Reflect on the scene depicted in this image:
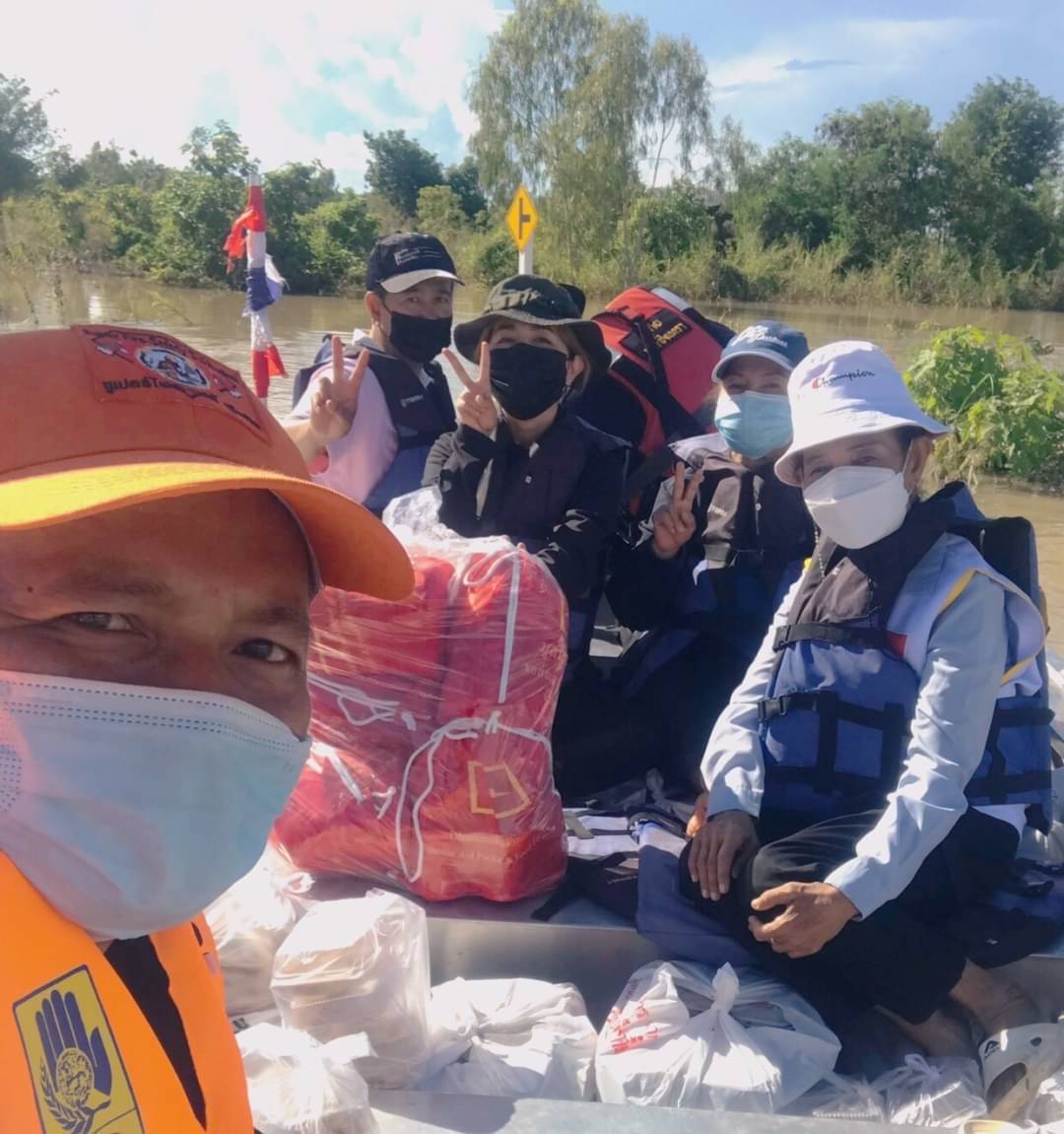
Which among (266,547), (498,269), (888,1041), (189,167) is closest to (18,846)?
(266,547)

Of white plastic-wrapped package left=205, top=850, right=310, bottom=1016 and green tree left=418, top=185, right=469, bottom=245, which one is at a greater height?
green tree left=418, top=185, right=469, bottom=245

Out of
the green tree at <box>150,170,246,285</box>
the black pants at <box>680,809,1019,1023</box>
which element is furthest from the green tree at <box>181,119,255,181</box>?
the black pants at <box>680,809,1019,1023</box>

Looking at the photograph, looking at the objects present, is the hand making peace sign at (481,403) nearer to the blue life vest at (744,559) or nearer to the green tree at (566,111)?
the blue life vest at (744,559)

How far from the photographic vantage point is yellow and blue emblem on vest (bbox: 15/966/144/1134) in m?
0.87

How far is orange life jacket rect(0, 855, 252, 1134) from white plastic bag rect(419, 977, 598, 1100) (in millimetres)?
1108

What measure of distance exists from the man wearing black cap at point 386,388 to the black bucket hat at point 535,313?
33 centimetres

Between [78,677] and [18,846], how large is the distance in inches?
6.5

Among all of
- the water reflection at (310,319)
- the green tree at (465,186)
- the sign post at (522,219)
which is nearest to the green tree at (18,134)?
the water reflection at (310,319)

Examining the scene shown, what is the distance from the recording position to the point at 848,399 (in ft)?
7.92

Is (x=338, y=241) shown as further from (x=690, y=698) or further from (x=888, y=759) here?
(x=888, y=759)

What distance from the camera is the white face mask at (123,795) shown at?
97 centimetres

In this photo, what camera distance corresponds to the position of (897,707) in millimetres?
2326

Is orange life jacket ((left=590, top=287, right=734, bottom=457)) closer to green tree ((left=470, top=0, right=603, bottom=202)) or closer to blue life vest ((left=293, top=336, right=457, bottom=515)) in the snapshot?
blue life vest ((left=293, top=336, right=457, bottom=515))

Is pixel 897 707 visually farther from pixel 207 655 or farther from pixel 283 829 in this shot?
pixel 207 655
